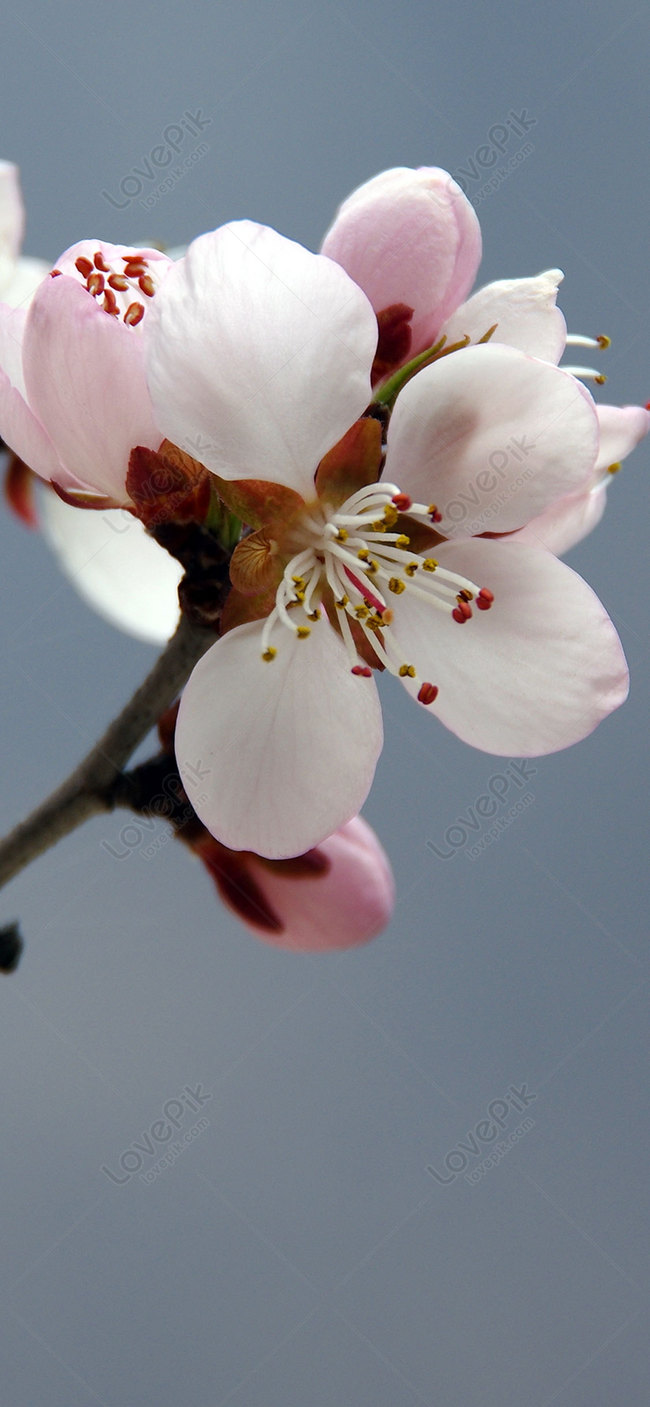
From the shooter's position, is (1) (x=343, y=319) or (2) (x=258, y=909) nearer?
(1) (x=343, y=319)

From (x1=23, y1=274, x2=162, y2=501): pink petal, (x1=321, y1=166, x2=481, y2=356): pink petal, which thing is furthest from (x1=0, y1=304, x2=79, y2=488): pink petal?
(x1=321, y1=166, x2=481, y2=356): pink petal

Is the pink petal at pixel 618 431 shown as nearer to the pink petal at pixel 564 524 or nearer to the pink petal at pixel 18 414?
the pink petal at pixel 564 524

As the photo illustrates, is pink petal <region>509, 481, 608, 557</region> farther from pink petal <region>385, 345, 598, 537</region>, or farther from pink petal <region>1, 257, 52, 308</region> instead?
pink petal <region>1, 257, 52, 308</region>

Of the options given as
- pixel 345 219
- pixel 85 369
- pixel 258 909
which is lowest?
pixel 258 909

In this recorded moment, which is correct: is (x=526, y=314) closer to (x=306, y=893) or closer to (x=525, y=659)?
(x=525, y=659)

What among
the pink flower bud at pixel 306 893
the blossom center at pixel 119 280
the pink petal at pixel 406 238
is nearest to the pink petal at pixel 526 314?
the pink petal at pixel 406 238

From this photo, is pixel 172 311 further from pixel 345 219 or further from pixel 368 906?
pixel 368 906

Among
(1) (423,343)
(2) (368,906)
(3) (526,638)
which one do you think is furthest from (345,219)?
(2) (368,906)
